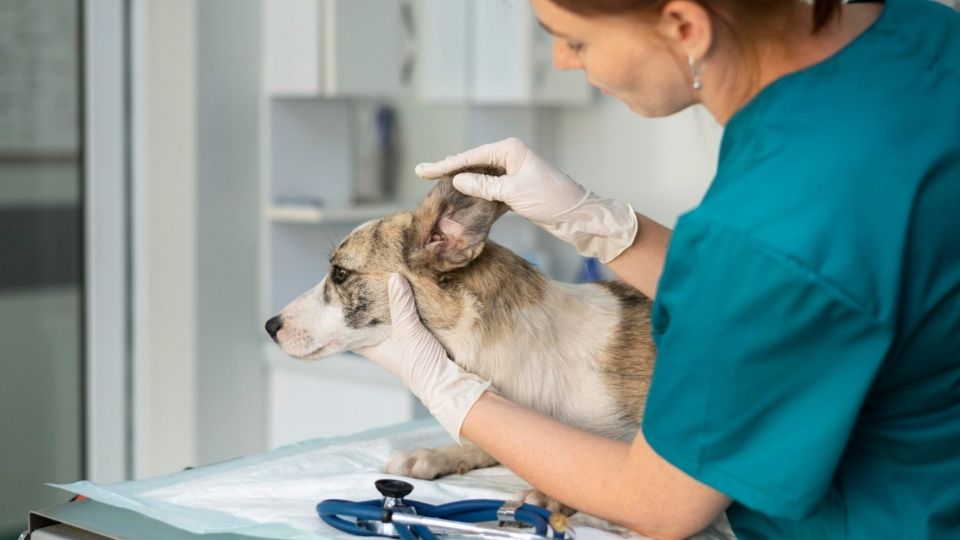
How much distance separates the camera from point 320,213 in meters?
2.87

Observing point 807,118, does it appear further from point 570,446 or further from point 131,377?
point 131,377

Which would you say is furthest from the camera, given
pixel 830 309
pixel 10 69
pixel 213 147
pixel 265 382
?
pixel 265 382

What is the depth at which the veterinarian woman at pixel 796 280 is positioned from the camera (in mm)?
850

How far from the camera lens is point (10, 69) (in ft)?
8.87

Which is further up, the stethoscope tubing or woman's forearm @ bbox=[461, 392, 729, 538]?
woman's forearm @ bbox=[461, 392, 729, 538]

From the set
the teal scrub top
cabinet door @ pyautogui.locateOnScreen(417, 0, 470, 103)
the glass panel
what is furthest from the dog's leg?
cabinet door @ pyautogui.locateOnScreen(417, 0, 470, 103)

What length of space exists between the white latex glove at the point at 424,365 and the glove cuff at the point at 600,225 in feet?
0.60

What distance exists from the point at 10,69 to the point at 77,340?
730 millimetres

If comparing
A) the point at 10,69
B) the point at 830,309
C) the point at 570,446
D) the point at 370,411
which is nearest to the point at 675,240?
the point at 830,309

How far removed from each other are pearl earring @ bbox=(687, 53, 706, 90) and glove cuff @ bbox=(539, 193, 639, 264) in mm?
277

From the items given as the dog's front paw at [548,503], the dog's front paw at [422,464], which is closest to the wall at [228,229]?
the dog's front paw at [422,464]

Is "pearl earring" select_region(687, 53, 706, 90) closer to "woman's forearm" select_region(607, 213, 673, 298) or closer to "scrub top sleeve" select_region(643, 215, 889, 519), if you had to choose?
"scrub top sleeve" select_region(643, 215, 889, 519)

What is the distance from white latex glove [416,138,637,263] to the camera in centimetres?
120

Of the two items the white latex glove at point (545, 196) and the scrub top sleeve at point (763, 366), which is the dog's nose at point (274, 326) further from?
the scrub top sleeve at point (763, 366)
